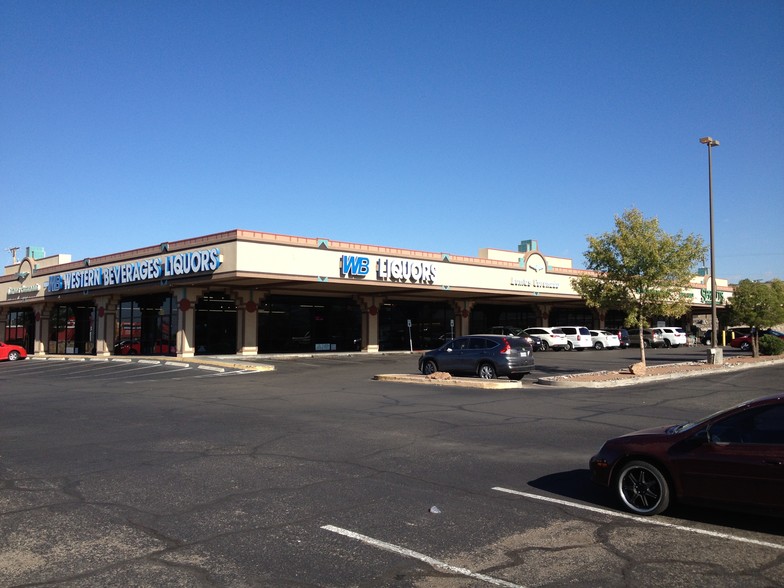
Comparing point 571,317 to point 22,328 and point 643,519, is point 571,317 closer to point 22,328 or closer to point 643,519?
point 22,328

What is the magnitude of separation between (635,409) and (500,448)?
6.06 meters

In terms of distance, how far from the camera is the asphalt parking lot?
17.9 feet

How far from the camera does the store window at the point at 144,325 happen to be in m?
40.6

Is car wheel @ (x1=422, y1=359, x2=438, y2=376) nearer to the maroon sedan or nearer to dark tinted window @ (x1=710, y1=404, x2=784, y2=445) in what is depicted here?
the maroon sedan

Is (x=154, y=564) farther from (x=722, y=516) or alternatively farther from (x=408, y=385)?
(x=408, y=385)

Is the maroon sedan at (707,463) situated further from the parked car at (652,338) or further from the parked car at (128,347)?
the parked car at (652,338)

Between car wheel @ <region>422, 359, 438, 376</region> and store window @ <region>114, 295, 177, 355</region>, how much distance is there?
20.6 meters

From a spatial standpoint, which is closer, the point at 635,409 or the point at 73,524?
the point at 73,524

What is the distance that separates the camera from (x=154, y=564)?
5574mm

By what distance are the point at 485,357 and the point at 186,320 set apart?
19.7 meters

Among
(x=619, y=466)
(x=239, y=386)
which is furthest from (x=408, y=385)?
(x=619, y=466)

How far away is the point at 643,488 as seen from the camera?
7.03 meters

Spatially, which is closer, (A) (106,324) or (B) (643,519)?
(B) (643,519)

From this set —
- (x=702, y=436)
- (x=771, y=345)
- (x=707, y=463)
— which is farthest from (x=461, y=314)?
(x=707, y=463)
